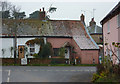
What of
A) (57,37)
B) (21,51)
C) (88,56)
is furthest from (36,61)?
(88,56)

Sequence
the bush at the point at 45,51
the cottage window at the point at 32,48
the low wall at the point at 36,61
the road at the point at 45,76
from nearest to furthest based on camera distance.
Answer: the road at the point at 45,76 → the low wall at the point at 36,61 → the bush at the point at 45,51 → the cottage window at the point at 32,48

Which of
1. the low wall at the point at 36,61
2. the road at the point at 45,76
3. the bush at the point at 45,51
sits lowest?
the road at the point at 45,76

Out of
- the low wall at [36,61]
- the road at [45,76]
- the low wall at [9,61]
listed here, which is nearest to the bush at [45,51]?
the low wall at [36,61]

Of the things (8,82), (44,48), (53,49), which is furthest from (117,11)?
(53,49)

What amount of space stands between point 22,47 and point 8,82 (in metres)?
21.2

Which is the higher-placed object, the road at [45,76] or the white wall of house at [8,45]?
the white wall of house at [8,45]

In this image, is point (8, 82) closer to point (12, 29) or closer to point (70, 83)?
point (70, 83)

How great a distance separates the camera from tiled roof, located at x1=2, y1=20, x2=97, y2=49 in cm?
3572

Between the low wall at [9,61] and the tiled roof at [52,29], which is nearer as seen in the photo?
the low wall at [9,61]

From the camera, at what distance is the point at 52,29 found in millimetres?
37750

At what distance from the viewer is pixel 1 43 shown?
3456 centimetres

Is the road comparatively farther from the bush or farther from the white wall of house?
the white wall of house

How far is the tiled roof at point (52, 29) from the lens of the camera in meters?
35.7

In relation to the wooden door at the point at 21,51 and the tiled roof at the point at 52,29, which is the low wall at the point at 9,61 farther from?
the tiled roof at the point at 52,29
